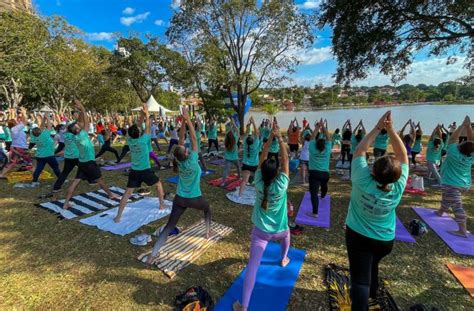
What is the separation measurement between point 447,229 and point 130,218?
6645mm

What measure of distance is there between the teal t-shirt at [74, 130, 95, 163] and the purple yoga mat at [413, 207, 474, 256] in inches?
299

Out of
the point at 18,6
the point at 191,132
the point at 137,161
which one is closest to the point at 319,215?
the point at 191,132

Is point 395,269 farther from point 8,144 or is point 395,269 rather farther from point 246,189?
point 8,144

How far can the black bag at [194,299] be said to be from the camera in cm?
309

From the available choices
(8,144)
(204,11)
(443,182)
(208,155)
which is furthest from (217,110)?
(443,182)

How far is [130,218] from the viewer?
5.58 metres

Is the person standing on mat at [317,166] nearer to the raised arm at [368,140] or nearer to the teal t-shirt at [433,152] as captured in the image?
the raised arm at [368,140]

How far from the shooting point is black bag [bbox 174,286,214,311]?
309cm

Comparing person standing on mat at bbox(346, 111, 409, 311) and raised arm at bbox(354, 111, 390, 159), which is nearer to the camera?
person standing on mat at bbox(346, 111, 409, 311)

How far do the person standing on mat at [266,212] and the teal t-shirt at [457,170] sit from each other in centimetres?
394

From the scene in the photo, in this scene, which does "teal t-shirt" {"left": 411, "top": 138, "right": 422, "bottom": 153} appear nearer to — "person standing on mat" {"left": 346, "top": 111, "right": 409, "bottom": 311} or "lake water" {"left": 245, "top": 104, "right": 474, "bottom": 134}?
"lake water" {"left": 245, "top": 104, "right": 474, "bottom": 134}

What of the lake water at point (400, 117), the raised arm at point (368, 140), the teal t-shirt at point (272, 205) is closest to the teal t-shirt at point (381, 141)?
the raised arm at point (368, 140)

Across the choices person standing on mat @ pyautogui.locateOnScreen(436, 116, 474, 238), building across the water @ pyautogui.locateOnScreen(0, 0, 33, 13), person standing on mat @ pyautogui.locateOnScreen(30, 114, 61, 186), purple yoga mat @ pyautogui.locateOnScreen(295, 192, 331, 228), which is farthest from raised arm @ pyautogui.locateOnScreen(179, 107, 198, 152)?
building across the water @ pyautogui.locateOnScreen(0, 0, 33, 13)

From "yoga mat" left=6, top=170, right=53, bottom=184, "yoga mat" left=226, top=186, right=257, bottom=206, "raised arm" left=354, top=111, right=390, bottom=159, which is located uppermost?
"raised arm" left=354, top=111, right=390, bottom=159
